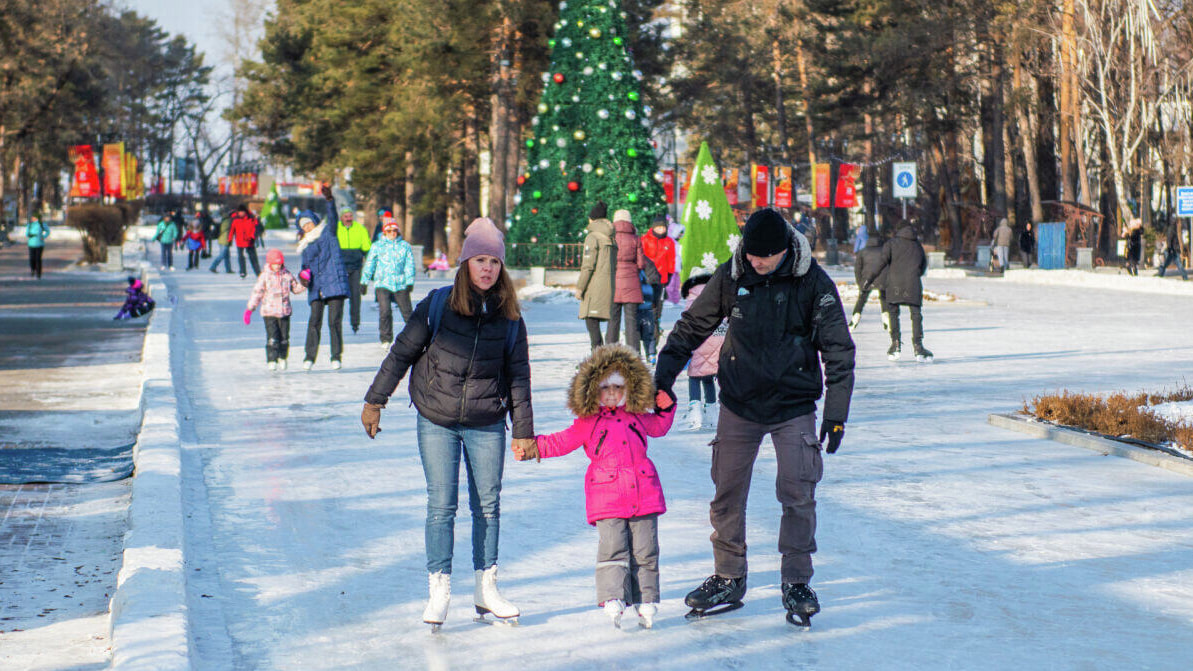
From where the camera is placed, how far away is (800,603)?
18.8 ft

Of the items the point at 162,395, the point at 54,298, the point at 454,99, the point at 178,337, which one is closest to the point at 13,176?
Result: the point at 454,99

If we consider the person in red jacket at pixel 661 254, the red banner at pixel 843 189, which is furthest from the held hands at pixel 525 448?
the red banner at pixel 843 189

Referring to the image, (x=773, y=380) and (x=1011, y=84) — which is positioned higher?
(x=1011, y=84)

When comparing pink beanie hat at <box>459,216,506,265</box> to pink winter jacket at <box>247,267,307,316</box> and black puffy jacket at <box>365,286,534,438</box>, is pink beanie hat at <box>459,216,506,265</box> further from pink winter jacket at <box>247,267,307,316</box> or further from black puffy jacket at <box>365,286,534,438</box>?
pink winter jacket at <box>247,267,307,316</box>

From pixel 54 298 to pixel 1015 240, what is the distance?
126ft

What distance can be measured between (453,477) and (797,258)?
→ 165 cm

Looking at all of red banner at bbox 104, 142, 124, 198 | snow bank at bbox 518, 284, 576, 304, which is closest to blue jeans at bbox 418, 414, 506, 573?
snow bank at bbox 518, 284, 576, 304

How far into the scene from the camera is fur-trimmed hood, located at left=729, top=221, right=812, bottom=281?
225 inches

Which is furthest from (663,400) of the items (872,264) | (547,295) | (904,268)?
(547,295)

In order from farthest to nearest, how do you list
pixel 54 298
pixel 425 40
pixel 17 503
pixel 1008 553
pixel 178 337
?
pixel 425 40 < pixel 54 298 < pixel 178 337 < pixel 17 503 < pixel 1008 553

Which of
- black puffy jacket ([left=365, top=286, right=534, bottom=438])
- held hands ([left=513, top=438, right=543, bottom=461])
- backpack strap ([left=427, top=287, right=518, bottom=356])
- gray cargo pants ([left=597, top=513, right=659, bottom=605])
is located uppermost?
backpack strap ([left=427, top=287, right=518, bottom=356])

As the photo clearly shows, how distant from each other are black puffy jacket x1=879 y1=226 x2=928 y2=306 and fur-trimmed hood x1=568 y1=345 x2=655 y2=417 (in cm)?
1057

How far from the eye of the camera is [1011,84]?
51.1m

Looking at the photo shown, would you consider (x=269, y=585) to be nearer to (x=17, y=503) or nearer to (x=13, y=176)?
(x=17, y=503)
